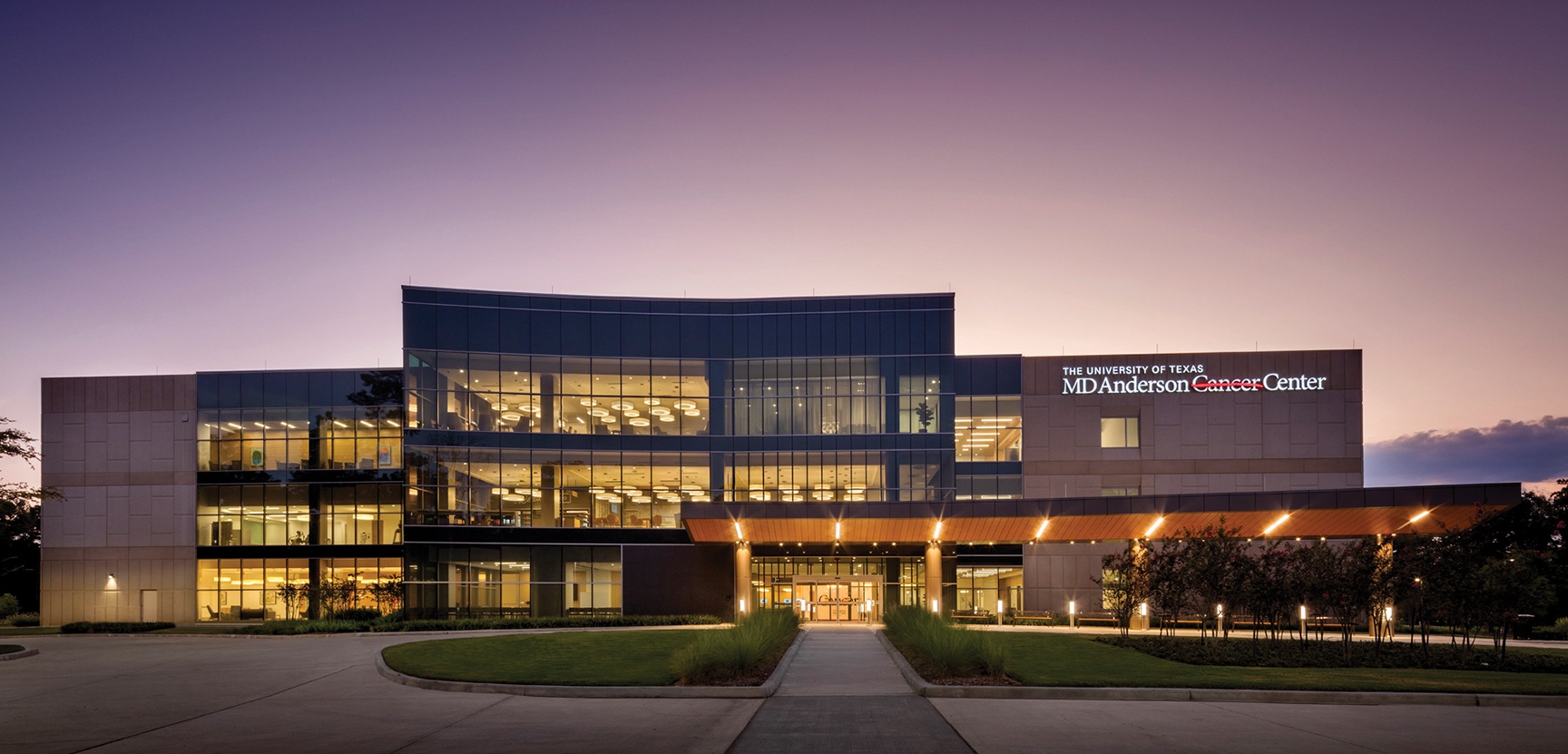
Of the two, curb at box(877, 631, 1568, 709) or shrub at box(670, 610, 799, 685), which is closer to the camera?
curb at box(877, 631, 1568, 709)

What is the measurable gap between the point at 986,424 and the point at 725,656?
38.8 metres

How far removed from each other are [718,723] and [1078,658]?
1184cm

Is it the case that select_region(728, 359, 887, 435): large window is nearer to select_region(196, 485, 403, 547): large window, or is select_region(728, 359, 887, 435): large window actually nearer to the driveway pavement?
select_region(196, 485, 403, 547): large window

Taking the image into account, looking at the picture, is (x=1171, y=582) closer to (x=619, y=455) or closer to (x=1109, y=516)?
(x=1109, y=516)

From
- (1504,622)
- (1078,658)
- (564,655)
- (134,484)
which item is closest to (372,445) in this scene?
(134,484)

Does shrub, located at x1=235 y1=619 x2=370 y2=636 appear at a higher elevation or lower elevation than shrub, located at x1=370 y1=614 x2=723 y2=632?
higher

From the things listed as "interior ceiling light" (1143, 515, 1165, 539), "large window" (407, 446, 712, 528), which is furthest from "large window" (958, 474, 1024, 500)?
"large window" (407, 446, 712, 528)

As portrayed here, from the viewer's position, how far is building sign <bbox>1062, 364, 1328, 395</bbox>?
181ft

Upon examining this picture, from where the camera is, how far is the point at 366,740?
46.1 feet

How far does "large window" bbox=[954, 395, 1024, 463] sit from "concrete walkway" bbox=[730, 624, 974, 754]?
106ft

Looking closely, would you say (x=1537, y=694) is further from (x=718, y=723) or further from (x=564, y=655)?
(x=564, y=655)

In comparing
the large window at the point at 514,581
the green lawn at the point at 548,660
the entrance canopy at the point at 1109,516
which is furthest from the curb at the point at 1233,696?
the large window at the point at 514,581

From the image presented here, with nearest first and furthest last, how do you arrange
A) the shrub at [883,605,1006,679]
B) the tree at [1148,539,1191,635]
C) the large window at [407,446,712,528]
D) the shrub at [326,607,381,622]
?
1. the shrub at [883,605,1006,679]
2. the tree at [1148,539,1191,635]
3. the shrub at [326,607,381,622]
4. the large window at [407,446,712,528]

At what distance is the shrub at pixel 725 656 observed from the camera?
19.6m
